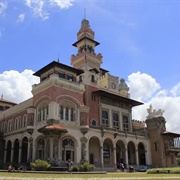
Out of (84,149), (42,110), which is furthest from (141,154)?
(42,110)

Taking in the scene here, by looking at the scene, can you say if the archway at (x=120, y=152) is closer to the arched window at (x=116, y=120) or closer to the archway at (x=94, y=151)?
the arched window at (x=116, y=120)

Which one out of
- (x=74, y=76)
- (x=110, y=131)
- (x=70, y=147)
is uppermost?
(x=74, y=76)

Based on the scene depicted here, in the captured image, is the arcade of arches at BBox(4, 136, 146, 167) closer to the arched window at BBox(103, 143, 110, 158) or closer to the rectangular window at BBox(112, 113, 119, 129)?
the arched window at BBox(103, 143, 110, 158)

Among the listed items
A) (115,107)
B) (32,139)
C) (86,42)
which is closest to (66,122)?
(32,139)

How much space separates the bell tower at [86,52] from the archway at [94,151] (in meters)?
14.8

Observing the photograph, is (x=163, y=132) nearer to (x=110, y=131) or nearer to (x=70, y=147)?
(x=110, y=131)

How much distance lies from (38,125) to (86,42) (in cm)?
2500

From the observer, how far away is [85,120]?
40312mm

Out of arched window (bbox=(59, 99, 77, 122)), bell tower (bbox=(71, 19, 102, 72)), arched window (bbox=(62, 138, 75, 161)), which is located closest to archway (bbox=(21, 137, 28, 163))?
arched window (bbox=(62, 138, 75, 161))

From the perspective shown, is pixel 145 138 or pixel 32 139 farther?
pixel 145 138

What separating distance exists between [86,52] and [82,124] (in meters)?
19.7

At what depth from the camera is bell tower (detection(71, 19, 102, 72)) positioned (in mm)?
54094

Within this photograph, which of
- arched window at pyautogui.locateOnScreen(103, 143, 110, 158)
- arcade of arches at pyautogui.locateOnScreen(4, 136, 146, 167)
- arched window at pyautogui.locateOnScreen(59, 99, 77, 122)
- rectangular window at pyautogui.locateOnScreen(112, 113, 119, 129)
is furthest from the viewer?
rectangular window at pyautogui.locateOnScreen(112, 113, 119, 129)

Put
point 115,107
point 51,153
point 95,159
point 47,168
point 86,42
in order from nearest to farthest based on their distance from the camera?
1. point 47,168
2. point 51,153
3. point 95,159
4. point 115,107
5. point 86,42
